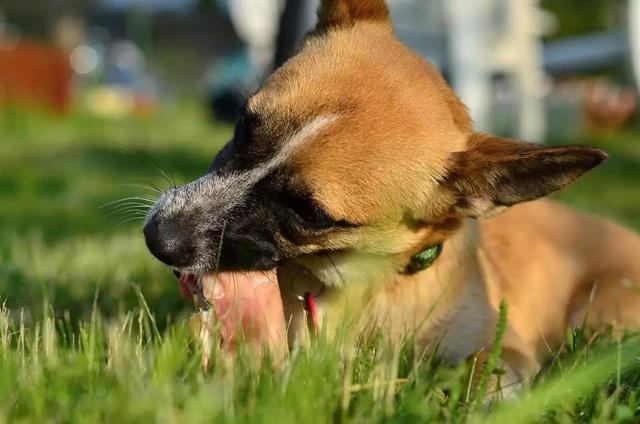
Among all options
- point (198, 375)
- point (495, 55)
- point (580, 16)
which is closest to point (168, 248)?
point (198, 375)

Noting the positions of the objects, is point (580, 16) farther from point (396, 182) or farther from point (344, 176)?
point (344, 176)

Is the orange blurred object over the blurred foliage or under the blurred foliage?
under

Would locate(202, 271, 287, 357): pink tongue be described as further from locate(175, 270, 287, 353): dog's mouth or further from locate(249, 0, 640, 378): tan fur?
locate(249, 0, 640, 378): tan fur

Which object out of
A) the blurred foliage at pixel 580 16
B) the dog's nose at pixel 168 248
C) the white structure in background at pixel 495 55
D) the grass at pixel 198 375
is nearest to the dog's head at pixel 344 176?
the dog's nose at pixel 168 248

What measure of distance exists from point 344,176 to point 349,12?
97 cm

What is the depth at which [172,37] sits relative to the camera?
91.9 ft

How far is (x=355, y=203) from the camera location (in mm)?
2766

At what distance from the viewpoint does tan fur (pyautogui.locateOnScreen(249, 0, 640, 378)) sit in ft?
9.01

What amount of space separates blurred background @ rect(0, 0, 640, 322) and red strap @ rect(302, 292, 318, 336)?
60 centimetres

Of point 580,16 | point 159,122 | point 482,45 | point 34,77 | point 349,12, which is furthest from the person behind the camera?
point 580,16

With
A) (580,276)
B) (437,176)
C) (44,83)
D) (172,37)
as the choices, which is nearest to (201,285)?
(437,176)

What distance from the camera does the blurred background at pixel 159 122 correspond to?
3.94 meters

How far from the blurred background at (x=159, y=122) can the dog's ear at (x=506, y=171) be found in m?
0.58

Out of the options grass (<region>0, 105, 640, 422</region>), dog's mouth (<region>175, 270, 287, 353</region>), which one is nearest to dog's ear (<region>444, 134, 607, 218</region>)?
grass (<region>0, 105, 640, 422</region>)
